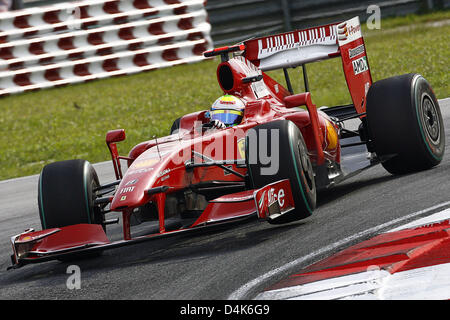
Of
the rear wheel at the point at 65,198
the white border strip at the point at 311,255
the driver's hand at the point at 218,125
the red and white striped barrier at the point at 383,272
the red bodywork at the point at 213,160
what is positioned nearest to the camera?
the red and white striped barrier at the point at 383,272

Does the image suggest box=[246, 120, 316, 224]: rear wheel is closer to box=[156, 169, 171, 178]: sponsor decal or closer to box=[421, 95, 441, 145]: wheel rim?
box=[156, 169, 171, 178]: sponsor decal

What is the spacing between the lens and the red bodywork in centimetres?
554

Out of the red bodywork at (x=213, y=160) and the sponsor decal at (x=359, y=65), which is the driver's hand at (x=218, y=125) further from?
the sponsor decal at (x=359, y=65)

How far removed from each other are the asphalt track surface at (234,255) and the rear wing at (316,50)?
3.52ft

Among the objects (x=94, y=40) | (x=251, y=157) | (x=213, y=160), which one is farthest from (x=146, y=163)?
(x=94, y=40)

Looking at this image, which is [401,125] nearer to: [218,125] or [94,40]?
[218,125]

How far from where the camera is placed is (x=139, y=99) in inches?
596

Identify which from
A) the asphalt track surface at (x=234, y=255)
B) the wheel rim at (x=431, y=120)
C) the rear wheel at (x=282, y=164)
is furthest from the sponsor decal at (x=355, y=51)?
the rear wheel at (x=282, y=164)

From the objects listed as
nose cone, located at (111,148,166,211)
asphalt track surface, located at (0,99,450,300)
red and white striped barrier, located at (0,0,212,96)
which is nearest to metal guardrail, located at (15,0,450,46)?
red and white striped barrier, located at (0,0,212,96)

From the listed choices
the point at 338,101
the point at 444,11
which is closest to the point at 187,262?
the point at 338,101

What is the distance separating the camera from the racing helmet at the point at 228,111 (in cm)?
657

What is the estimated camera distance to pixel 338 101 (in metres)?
12.7
